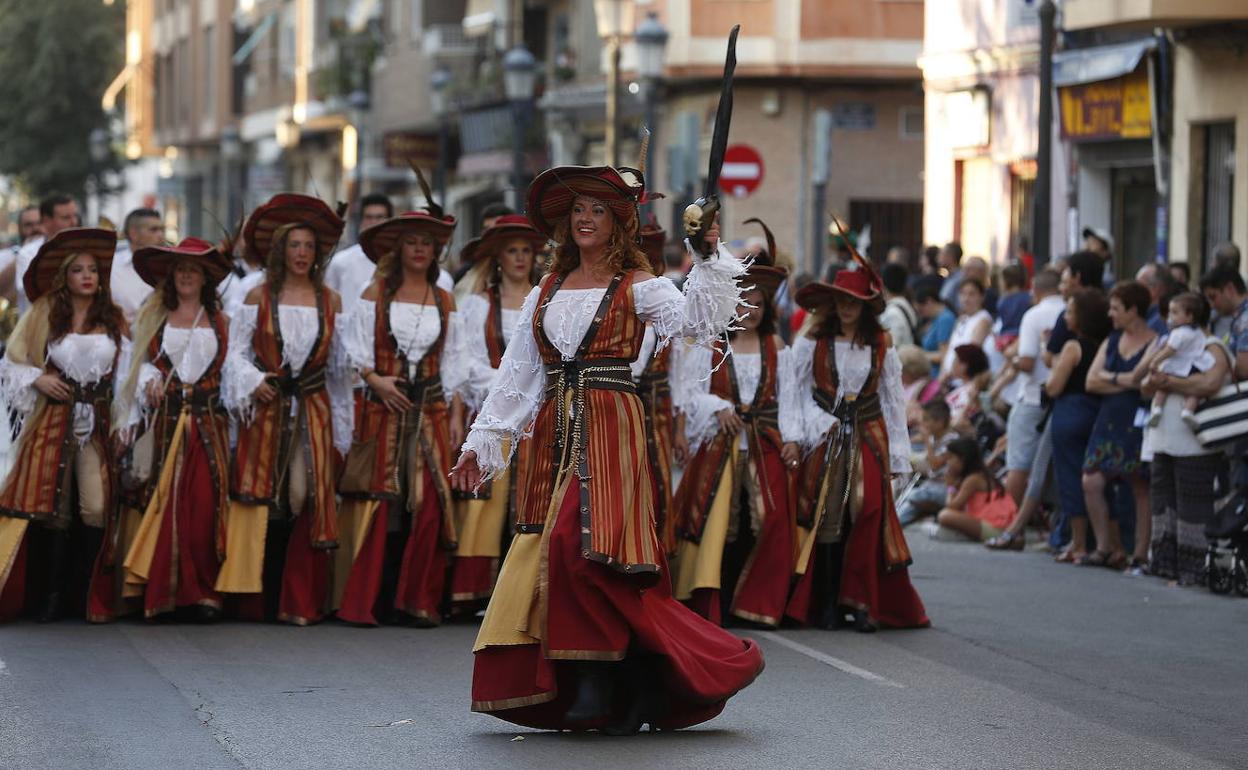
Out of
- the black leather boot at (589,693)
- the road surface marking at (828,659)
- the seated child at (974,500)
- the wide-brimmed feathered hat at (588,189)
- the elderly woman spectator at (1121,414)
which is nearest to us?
the black leather boot at (589,693)

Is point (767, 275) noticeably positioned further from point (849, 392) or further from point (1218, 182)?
point (1218, 182)

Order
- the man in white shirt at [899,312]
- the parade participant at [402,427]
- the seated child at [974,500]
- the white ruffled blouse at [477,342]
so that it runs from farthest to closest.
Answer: the man in white shirt at [899,312]
the seated child at [974,500]
the white ruffled blouse at [477,342]
the parade participant at [402,427]

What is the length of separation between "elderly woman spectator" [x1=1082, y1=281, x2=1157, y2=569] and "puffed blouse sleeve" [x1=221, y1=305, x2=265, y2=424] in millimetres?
5699

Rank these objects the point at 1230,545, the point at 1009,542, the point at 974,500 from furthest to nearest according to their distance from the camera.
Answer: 1. the point at 974,500
2. the point at 1009,542
3. the point at 1230,545

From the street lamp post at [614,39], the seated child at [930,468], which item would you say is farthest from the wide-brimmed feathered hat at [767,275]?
the street lamp post at [614,39]

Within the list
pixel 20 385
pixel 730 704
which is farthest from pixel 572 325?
pixel 20 385

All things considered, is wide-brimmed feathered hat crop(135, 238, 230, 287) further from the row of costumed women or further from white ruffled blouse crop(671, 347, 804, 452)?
white ruffled blouse crop(671, 347, 804, 452)

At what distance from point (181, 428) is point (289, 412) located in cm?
55

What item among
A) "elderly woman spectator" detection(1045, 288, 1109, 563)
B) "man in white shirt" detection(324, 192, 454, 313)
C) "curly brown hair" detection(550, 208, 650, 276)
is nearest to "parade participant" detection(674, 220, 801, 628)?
"man in white shirt" detection(324, 192, 454, 313)

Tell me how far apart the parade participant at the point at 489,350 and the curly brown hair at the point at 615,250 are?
300cm

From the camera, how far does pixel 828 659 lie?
10625 mm

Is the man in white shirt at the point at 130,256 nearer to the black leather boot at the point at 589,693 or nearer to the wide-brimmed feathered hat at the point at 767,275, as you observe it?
the wide-brimmed feathered hat at the point at 767,275

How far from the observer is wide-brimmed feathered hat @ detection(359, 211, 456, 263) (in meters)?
11.8

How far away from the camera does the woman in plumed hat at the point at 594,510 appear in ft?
26.8
